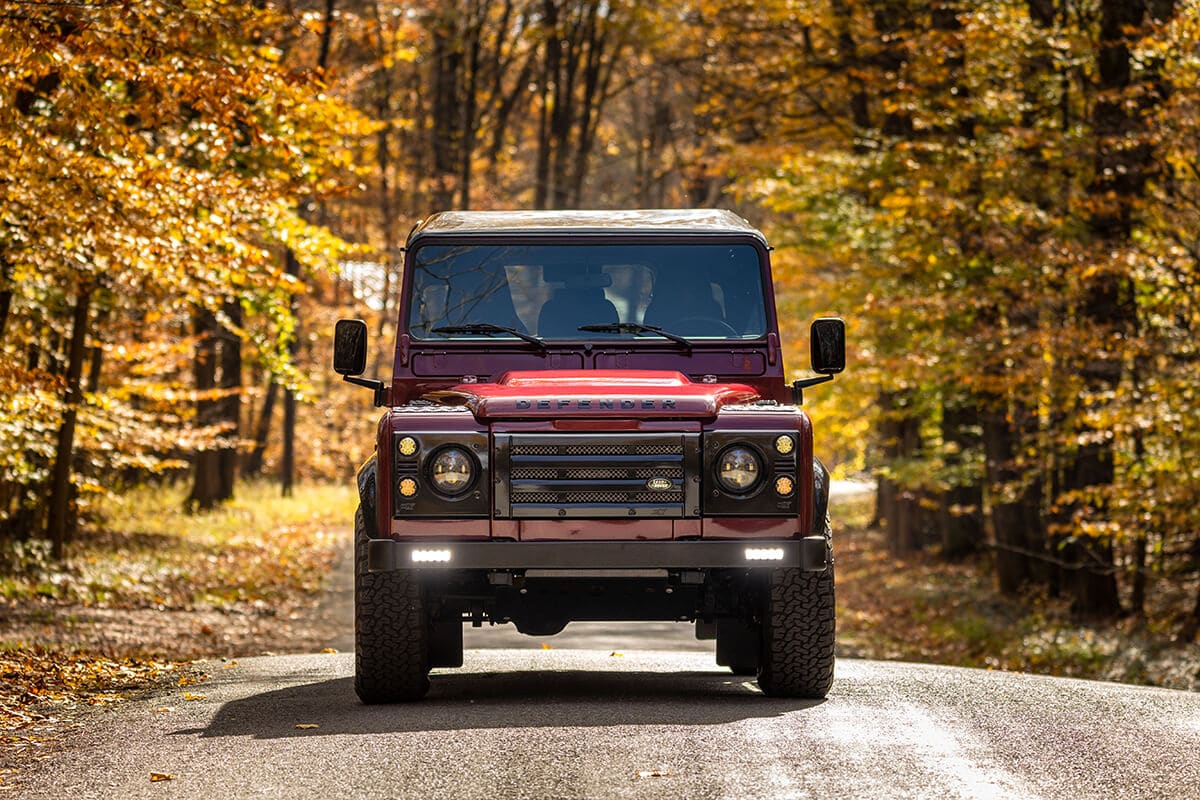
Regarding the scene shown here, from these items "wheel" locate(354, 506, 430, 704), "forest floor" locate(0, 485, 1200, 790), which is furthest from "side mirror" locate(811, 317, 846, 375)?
"forest floor" locate(0, 485, 1200, 790)

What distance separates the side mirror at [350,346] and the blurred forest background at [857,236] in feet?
10.7

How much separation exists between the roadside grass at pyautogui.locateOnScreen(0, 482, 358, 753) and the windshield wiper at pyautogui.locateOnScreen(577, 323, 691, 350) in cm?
359

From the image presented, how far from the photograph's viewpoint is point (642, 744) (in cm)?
732

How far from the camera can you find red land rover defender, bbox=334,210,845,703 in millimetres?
8148

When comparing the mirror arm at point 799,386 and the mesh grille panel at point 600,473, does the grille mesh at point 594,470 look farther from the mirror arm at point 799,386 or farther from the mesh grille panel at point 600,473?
the mirror arm at point 799,386

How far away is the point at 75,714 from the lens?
9.45 meters

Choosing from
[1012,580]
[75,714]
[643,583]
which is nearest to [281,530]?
[1012,580]

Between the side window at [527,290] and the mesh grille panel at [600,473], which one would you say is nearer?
the mesh grille panel at [600,473]

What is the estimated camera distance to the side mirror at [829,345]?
9172 mm

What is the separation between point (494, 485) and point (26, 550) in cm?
1198

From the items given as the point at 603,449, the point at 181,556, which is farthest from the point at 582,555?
the point at 181,556

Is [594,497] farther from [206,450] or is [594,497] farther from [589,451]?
[206,450]

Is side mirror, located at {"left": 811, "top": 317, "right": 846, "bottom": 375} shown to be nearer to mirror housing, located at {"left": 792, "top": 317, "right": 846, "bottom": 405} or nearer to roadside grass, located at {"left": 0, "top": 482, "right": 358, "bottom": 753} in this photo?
mirror housing, located at {"left": 792, "top": 317, "right": 846, "bottom": 405}

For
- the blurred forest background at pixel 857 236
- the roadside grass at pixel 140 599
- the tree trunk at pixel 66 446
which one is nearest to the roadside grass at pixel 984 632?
the blurred forest background at pixel 857 236
